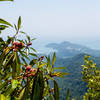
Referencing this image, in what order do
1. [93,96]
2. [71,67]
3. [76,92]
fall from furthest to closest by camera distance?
[71,67] < [76,92] < [93,96]

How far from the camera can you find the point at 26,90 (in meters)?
1.06

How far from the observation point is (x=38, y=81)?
1025mm

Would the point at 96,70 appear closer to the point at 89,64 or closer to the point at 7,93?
the point at 89,64

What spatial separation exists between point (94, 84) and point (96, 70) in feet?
2.11

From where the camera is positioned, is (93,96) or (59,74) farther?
(93,96)

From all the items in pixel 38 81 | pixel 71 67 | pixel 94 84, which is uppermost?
pixel 38 81

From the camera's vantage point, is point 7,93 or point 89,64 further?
point 89,64

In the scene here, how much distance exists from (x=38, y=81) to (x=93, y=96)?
3.92 meters

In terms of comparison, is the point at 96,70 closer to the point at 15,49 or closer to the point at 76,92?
the point at 15,49

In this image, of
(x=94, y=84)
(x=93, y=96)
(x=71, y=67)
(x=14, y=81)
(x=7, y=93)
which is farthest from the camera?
(x=71, y=67)

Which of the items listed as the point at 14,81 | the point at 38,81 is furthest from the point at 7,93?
the point at 38,81

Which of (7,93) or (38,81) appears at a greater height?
(38,81)

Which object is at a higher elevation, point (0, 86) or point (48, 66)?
point (48, 66)

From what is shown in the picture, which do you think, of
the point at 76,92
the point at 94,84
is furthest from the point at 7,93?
the point at 76,92
